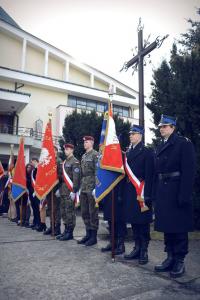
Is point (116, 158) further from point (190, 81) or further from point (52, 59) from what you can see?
point (52, 59)

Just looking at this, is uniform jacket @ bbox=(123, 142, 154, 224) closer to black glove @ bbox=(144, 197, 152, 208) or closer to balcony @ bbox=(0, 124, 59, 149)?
black glove @ bbox=(144, 197, 152, 208)

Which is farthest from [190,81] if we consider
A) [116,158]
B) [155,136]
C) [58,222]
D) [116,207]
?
[58,222]

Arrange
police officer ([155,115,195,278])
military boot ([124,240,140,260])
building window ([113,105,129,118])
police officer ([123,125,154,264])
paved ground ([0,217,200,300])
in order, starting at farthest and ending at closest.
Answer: building window ([113,105,129,118]), military boot ([124,240,140,260]), police officer ([123,125,154,264]), police officer ([155,115,195,278]), paved ground ([0,217,200,300])

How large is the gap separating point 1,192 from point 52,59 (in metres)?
18.6

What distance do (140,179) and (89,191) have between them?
5.13 ft

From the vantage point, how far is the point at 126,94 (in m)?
29.5

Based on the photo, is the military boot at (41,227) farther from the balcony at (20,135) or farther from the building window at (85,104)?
the building window at (85,104)

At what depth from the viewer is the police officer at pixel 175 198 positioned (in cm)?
351

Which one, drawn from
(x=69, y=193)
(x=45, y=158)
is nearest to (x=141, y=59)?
(x=45, y=158)

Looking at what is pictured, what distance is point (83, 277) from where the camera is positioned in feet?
11.0

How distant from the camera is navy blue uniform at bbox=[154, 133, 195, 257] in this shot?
3520 mm

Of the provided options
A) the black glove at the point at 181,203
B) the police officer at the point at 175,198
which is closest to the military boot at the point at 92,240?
the police officer at the point at 175,198

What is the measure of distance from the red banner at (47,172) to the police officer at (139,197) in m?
2.47

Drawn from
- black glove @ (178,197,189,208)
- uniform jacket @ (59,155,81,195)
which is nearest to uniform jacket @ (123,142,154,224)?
black glove @ (178,197,189,208)
